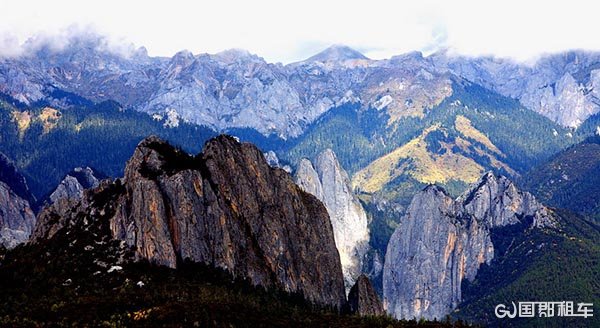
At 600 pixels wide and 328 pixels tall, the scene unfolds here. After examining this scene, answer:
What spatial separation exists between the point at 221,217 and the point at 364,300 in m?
44.9

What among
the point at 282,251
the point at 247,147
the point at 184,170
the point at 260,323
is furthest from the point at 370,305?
the point at 260,323

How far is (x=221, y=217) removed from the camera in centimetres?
14912

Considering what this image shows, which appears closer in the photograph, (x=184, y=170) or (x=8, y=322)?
(x=8, y=322)

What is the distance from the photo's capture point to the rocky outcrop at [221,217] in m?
140

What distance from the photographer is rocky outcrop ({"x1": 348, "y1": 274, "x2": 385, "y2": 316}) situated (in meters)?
172

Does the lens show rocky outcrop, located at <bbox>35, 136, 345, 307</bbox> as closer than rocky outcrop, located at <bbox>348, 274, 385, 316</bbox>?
Yes

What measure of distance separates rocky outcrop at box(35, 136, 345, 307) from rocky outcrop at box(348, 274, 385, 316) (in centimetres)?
458

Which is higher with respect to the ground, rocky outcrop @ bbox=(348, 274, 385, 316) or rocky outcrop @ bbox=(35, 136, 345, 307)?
rocky outcrop @ bbox=(35, 136, 345, 307)

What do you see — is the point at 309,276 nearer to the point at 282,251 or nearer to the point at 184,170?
the point at 282,251

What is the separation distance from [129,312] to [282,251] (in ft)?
185

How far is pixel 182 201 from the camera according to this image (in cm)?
14350

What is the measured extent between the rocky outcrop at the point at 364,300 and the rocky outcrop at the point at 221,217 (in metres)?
4.58

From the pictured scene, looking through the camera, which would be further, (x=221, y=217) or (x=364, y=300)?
(x=364, y=300)

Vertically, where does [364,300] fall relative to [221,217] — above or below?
below
